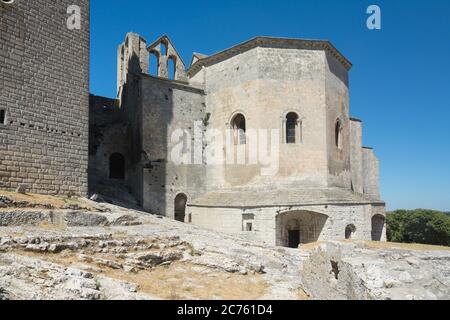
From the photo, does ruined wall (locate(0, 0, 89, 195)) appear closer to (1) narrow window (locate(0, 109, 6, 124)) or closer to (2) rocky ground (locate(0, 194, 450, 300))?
(1) narrow window (locate(0, 109, 6, 124))

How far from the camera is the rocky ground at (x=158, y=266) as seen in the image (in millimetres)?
4773

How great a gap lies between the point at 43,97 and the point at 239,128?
10.4m

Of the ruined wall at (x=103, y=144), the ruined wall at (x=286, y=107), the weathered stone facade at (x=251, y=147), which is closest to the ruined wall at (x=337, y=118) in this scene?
the weathered stone facade at (x=251, y=147)

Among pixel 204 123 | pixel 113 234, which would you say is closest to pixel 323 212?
pixel 204 123

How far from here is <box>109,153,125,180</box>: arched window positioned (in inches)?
815

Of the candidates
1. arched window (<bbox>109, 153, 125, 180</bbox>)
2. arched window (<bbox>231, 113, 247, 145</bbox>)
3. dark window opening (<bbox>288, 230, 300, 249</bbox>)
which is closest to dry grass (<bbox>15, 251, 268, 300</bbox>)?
dark window opening (<bbox>288, 230, 300, 249</bbox>)

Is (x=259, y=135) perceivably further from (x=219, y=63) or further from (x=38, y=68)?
(x=38, y=68)

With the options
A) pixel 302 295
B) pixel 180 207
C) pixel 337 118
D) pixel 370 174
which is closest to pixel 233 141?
pixel 180 207

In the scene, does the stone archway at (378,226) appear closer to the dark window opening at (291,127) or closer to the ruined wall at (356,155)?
the ruined wall at (356,155)

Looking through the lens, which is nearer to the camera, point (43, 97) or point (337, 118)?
point (43, 97)

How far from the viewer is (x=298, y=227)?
17672 millimetres

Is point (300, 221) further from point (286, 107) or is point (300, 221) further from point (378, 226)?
point (286, 107)

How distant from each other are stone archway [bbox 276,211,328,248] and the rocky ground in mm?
4583

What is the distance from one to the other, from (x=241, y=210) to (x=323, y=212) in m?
3.94
